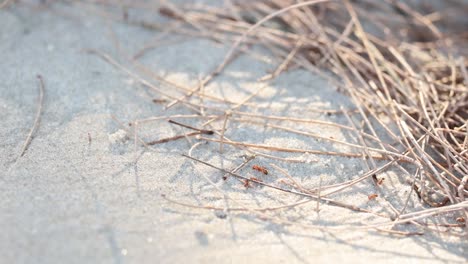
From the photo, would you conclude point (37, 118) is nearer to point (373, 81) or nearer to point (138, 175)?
point (138, 175)

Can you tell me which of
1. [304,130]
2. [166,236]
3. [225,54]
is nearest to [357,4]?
[225,54]

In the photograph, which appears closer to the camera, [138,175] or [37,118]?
[138,175]

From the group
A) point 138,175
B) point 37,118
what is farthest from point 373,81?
point 37,118

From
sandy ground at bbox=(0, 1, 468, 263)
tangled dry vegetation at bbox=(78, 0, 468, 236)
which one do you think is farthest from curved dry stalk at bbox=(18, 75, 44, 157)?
tangled dry vegetation at bbox=(78, 0, 468, 236)

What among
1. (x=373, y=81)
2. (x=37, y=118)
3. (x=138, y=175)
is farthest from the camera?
(x=373, y=81)

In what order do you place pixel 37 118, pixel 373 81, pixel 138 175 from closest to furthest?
pixel 138 175 < pixel 37 118 < pixel 373 81

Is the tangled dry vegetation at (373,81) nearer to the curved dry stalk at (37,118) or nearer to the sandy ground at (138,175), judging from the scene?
the sandy ground at (138,175)

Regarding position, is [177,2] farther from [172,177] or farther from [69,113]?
[172,177]

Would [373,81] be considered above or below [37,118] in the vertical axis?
above
